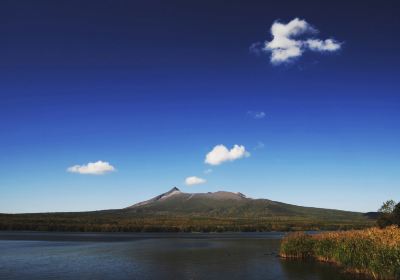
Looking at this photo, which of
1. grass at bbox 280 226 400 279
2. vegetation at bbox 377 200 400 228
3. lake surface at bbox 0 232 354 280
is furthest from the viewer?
vegetation at bbox 377 200 400 228

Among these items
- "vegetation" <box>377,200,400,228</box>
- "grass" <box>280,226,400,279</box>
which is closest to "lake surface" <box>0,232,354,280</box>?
"grass" <box>280,226,400,279</box>

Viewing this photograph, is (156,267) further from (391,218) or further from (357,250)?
(391,218)

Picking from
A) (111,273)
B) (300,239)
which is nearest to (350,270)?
(300,239)

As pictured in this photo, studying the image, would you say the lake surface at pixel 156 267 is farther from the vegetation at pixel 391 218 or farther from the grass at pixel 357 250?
the vegetation at pixel 391 218

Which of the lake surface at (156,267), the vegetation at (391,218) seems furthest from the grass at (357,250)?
the vegetation at (391,218)

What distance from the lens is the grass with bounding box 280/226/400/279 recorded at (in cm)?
2702

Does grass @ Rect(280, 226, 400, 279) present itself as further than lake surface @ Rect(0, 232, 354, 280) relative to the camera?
No

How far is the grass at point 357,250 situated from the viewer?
27016 mm

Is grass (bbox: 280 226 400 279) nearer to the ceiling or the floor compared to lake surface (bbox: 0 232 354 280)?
nearer to the ceiling

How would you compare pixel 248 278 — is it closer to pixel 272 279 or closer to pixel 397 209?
pixel 272 279

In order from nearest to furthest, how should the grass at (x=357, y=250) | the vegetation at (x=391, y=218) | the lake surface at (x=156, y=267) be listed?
the grass at (x=357, y=250) < the lake surface at (x=156, y=267) < the vegetation at (x=391, y=218)

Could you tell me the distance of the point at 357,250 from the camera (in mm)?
32656

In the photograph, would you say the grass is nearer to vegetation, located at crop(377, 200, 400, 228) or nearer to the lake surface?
the lake surface

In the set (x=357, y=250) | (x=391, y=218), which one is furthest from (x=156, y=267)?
(x=391, y=218)
